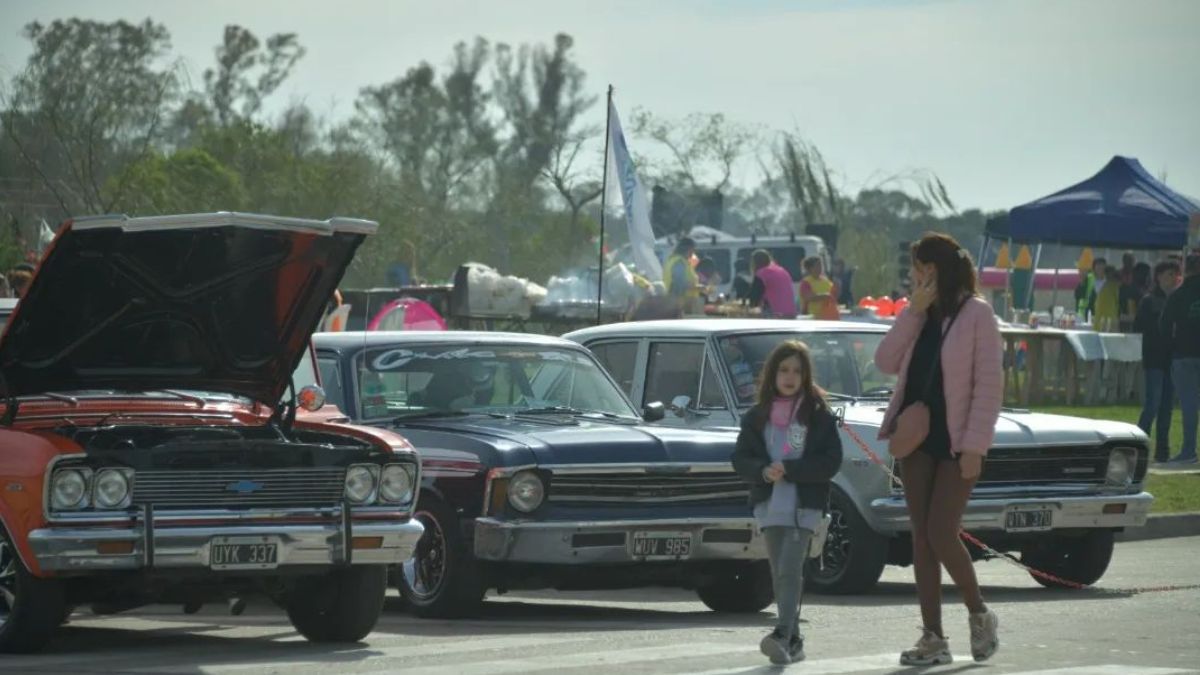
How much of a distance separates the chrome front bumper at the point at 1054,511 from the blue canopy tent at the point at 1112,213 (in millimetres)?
18885

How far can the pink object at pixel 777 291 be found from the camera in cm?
2477

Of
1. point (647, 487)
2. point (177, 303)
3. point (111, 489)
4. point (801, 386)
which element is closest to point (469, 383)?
point (647, 487)

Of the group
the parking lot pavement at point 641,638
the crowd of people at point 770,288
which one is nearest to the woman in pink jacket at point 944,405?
the parking lot pavement at point 641,638

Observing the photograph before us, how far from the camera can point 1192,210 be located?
1273 inches

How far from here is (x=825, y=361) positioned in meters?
14.5

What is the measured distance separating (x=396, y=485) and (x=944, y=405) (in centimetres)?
256

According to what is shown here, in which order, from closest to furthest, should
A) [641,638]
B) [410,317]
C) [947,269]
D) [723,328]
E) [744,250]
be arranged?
[947,269] → [641,638] → [723,328] → [410,317] → [744,250]

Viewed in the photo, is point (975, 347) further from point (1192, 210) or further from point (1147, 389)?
point (1192, 210)

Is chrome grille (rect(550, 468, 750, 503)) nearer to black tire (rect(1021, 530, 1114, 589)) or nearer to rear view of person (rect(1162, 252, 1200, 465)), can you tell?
black tire (rect(1021, 530, 1114, 589))

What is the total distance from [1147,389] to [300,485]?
49.1ft

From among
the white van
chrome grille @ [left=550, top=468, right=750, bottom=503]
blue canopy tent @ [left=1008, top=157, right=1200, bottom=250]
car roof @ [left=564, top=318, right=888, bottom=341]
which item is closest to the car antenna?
chrome grille @ [left=550, top=468, right=750, bottom=503]

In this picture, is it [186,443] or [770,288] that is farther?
[770,288]

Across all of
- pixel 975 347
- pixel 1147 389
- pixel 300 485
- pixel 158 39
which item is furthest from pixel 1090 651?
pixel 158 39

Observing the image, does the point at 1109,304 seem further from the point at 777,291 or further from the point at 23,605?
the point at 23,605
